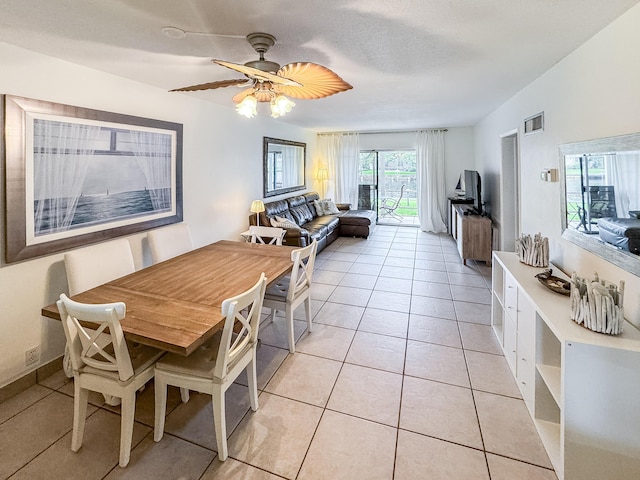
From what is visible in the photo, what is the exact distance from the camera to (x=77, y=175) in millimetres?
2539

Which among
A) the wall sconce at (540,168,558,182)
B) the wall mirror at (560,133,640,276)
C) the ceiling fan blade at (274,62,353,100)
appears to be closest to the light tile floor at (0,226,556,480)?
the wall mirror at (560,133,640,276)

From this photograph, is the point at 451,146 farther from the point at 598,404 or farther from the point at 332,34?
the point at 598,404

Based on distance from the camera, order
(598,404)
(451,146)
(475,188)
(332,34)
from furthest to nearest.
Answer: (451,146) → (475,188) → (332,34) → (598,404)

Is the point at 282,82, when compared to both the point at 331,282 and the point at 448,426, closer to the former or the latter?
the point at 448,426

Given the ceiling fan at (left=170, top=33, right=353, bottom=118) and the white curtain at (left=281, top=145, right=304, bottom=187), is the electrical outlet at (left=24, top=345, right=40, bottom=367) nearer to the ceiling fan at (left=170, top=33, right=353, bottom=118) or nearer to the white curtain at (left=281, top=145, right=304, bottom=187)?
the ceiling fan at (left=170, top=33, right=353, bottom=118)

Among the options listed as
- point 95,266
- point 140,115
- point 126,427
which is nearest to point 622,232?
point 126,427

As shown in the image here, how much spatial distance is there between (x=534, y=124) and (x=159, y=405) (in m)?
3.98

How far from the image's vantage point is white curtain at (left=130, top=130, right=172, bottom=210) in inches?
121

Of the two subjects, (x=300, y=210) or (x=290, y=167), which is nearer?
(x=300, y=210)

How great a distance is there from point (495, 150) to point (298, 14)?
4.34m

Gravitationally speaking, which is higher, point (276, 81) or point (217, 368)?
point (276, 81)

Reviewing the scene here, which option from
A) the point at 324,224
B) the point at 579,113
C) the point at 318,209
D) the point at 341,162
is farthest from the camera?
the point at 341,162

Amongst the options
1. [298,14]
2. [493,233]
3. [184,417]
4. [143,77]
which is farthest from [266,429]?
[493,233]

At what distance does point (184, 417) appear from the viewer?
6.56 ft
